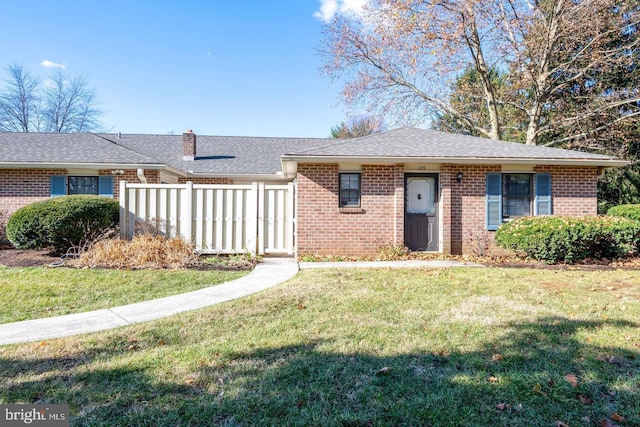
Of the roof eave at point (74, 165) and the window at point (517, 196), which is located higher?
Answer: the roof eave at point (74, 165)

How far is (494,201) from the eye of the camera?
9.95m

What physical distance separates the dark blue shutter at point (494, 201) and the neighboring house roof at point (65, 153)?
9.67m

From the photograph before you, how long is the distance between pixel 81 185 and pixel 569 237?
1385cm

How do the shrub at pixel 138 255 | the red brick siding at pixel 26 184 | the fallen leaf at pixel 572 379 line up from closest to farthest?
the fallen leaf at pixel 572 379, the shrub at pixel 138 255, the red brick siding at pixel 26 184

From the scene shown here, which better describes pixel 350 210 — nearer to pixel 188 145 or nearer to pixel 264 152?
pixel 264 152

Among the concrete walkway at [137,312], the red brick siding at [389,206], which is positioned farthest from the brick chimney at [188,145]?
the concrete walkway at [137,312]

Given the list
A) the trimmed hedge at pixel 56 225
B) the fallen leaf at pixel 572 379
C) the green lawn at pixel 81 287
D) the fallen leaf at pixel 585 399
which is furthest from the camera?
the trimmed hedge at pixel 56 225

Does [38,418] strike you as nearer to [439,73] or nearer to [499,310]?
[499,310]

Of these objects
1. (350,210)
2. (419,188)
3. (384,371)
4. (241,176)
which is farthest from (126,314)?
(241,176)

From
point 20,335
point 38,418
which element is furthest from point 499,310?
point 20,335

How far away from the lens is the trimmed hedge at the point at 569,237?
838cm

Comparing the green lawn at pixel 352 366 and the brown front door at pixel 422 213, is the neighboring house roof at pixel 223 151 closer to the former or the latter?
the brown front door at pixel 422 213

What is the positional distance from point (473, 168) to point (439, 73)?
9231mm

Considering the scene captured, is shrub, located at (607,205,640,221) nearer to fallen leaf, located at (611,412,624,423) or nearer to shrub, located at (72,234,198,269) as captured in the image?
fallen leaf, located at (611,412,624,423)
